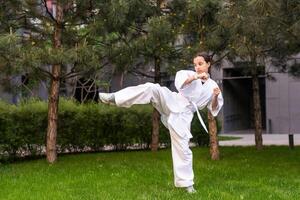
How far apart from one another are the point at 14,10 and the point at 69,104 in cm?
409

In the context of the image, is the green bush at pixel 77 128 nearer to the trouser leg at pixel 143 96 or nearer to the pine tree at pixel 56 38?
the pine tree at pixel 56 38

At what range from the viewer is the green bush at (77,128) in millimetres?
13586

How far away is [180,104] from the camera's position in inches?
303

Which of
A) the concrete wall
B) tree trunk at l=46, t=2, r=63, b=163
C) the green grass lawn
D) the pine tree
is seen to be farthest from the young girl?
the concrete wall

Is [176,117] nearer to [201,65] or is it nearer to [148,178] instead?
[201,65]

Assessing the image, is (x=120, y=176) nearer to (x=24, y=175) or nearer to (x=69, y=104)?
(x=24, y=175)

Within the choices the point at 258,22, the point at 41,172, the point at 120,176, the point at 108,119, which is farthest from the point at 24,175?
the point at 108,119

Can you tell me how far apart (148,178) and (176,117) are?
1.98 meters

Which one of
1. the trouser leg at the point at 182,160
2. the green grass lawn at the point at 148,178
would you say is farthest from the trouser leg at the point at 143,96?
the green grass lawn at the point at 148,178

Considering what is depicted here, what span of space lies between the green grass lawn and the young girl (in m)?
0.36

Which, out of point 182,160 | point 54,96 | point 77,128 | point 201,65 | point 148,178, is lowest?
point 148,178

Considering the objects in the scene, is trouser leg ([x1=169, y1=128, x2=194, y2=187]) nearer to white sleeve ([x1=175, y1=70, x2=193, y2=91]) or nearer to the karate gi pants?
the karate gi pants

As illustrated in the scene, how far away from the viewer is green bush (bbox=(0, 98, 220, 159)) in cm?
1359

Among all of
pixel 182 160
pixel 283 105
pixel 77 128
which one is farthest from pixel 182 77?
pixel 283 105
